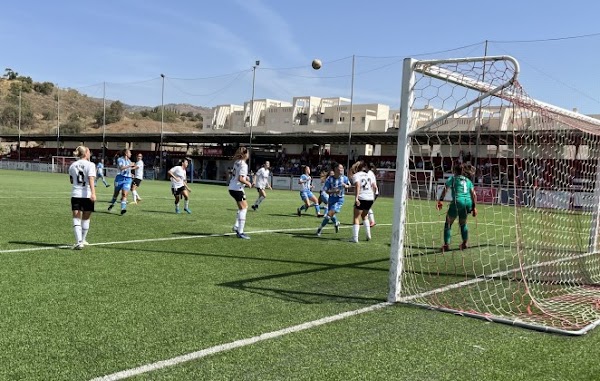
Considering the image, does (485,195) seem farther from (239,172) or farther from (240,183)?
(239,172)

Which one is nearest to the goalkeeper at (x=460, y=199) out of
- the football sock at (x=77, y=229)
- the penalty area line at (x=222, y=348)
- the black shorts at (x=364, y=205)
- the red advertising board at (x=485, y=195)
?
the black shorts at (x=364, y=205)

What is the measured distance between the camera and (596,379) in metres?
4.20

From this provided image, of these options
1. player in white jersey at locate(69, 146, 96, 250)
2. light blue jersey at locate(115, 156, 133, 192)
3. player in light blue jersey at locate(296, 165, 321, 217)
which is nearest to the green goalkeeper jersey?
player in white jersey at locate(69, 146, 96, 250)

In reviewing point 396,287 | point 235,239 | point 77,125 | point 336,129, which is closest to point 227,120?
point 336,129

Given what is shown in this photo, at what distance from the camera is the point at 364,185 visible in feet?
38.3

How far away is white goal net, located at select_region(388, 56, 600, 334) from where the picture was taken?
651 centimetres

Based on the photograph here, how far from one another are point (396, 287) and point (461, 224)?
529 centimetres

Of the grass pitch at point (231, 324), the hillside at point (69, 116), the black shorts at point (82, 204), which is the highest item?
the hillside at point (69, 116)

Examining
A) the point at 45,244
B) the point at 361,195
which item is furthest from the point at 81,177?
the point at 361,195

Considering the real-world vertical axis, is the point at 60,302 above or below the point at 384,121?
below

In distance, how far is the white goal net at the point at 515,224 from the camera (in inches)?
256

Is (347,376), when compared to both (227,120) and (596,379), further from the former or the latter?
(227,120)

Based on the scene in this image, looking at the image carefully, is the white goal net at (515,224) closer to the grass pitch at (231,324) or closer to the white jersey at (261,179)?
the grass pitch at (231,324)

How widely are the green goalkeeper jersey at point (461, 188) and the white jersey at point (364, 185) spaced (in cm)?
183
